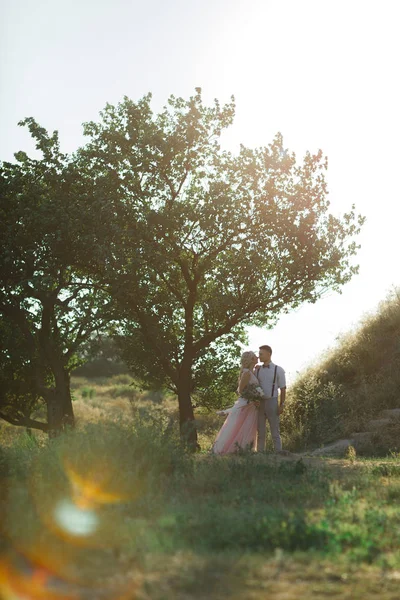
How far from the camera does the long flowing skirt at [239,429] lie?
48.3 feet

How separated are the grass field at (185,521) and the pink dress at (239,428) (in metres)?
3.39

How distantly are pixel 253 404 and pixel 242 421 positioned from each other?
0.48m

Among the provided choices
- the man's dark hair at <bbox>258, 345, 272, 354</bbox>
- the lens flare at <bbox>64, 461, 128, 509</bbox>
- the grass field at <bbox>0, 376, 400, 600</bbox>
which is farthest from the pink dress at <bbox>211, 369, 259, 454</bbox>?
the lens flare at <bbox>64, 461, 128, 509</bbox>

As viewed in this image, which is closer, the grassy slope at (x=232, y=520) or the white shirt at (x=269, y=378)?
the grassy slope at (x=232, y=520)

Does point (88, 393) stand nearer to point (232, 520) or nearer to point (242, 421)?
point (242, 421)

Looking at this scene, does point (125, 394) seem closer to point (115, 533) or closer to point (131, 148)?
point (131, 148)

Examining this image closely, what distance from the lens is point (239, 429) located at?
14.8 meters

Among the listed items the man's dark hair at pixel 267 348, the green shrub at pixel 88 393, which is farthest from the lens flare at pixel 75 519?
the green shrub at pixel 88 393

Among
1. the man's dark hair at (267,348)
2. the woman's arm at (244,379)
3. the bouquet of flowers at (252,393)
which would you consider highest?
the man's dark hair at (267,348)

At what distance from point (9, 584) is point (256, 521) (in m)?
2.58

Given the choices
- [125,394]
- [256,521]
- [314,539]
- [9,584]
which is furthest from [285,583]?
[125,394]

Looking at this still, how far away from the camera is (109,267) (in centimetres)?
1702

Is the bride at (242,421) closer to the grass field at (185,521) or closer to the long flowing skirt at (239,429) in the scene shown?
the long flowing skirt at (239,429)

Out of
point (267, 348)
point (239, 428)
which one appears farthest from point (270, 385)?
point (239, 428)
